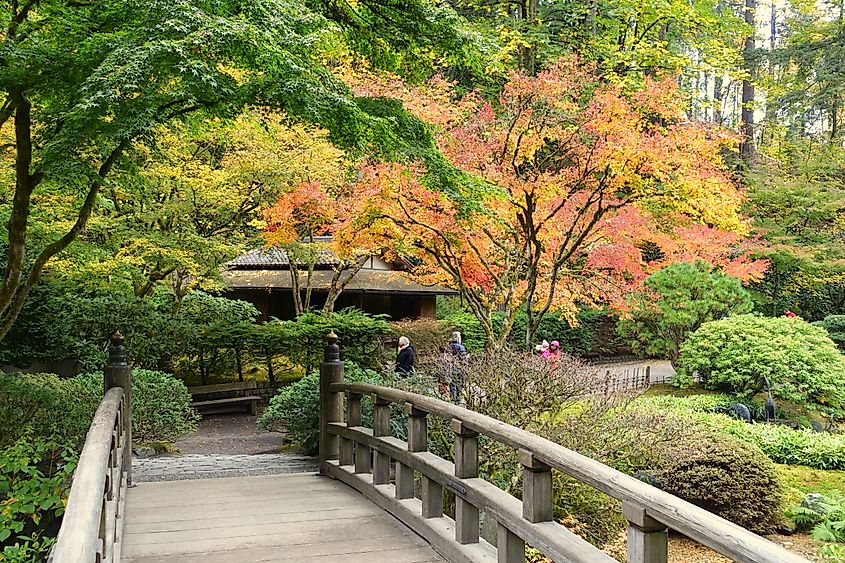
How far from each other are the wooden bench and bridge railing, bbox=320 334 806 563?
8.19 metres

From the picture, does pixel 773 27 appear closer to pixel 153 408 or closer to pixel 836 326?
pixel 836 326

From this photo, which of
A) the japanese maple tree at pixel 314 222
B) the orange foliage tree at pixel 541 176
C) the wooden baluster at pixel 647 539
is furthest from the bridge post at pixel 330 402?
the japanese maple tree at pixel 314 222

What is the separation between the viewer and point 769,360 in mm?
12859

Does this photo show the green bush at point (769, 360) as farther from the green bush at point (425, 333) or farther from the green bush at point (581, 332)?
the green bush at point (581, 332)

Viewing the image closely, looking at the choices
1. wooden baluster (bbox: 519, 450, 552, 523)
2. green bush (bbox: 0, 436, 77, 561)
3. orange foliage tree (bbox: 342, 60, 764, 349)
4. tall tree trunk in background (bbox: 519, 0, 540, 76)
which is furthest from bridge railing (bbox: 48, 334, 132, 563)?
tall tree trunk in background (bbox: 519, 0, 540, 76)

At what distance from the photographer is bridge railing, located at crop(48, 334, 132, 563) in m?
2.08

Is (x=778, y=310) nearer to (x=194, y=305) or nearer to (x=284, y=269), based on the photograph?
(x=284, y=269)

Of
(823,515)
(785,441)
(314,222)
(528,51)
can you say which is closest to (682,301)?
(785,441)

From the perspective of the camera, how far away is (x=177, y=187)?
13.1 metres

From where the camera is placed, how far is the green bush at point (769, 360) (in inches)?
496

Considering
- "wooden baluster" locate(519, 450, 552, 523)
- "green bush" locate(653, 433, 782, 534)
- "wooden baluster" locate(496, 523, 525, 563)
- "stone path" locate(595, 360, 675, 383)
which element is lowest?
"stone path" locate(595, 360, 675, 383)

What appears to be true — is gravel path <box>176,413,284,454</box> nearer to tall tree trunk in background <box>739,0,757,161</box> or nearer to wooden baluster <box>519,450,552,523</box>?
wooden baluster <box>519,450,552,523</box>

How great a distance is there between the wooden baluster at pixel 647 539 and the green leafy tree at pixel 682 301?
44.6 ft

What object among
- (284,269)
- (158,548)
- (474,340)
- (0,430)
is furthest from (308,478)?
(284,269)
